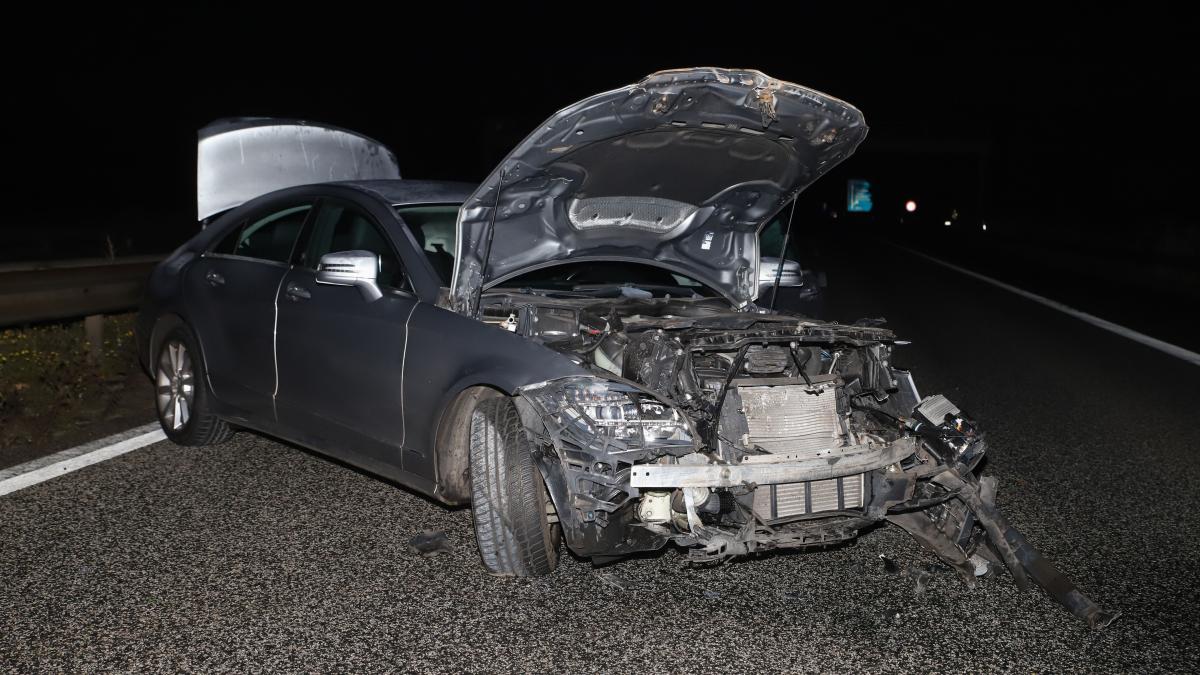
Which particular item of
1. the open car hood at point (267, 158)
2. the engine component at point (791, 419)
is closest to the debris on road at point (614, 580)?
the engine component at point (791, 419)

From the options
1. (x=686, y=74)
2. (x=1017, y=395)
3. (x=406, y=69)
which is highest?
(x=406, y=69)

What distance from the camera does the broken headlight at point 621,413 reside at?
4.34 meters

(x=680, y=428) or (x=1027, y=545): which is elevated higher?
(x=680, y=428)

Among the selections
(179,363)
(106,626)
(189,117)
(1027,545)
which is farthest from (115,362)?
(189,117)

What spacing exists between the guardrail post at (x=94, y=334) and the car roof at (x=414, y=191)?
3801 mm

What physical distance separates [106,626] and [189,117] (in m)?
67.6

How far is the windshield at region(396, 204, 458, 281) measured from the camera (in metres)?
5.50

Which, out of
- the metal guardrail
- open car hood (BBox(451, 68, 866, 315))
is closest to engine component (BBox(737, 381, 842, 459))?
open car hood (BBox(451, 68, 866, 315))

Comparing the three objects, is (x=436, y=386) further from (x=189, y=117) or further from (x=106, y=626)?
(x=189, y=117)

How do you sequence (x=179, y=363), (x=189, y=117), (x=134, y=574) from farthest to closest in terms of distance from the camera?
(x=189, y=117) < (x=179, y=363) < (x=134, y=574)

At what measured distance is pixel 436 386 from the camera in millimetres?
4988

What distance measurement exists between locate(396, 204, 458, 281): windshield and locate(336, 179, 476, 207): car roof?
42mm

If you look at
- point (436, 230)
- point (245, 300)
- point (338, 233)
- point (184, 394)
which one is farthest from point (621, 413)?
point (184, 394)

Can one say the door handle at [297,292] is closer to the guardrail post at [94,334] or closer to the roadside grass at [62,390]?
the roadside grass at [62,390]
